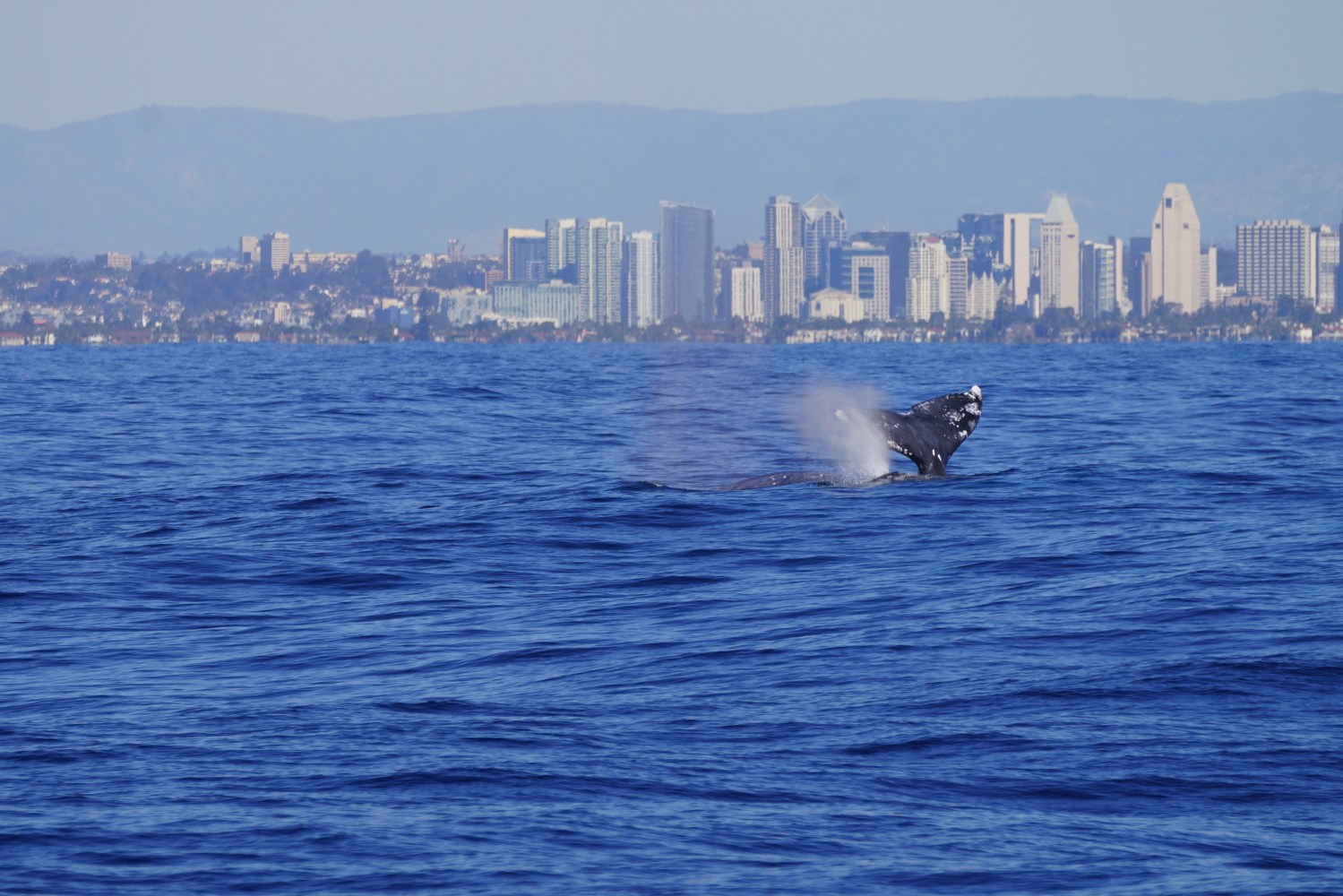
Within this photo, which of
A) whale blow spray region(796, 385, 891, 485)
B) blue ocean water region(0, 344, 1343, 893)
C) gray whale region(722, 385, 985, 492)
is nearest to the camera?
blue ocean water region(0, 344, 1343, 893)

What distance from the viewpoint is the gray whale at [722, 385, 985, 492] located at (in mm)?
20047

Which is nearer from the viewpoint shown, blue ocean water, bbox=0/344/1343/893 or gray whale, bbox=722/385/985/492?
blue ocean water, bbox=0/344/1343/893

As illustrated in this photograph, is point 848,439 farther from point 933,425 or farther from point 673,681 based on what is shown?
point 673,681

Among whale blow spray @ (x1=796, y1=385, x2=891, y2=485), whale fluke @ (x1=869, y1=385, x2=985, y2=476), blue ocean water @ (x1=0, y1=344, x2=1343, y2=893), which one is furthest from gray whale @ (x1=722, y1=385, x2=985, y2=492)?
blue ocean water @ (x1=0, y1=344, x2=1343, y2=893)

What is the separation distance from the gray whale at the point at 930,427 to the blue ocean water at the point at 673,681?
0.48 meters

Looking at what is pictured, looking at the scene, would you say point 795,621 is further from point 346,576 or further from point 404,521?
point 404,521

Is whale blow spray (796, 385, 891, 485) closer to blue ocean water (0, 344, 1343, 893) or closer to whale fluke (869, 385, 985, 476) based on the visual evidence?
whale fluke (869, 385, 985, 476)

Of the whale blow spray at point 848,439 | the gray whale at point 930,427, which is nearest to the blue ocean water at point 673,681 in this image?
the gray whale at point 930,427

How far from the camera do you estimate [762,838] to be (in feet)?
26.2

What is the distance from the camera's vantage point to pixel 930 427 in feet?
67.5

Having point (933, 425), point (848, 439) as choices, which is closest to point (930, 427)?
point (933, 425)

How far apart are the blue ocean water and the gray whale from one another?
484mm

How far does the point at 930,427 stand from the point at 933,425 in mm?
72

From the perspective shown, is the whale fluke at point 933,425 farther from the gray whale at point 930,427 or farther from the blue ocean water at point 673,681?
the blue ocean water at point 673,681
